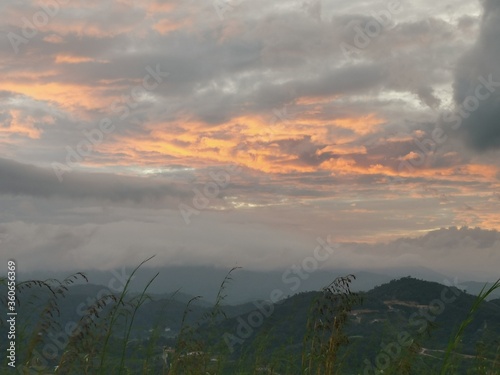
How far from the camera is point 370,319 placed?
189 m

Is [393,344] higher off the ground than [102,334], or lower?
lower

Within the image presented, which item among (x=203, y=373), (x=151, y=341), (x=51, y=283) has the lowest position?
(x=203, y=373)

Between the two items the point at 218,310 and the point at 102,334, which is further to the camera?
the point at 218,310

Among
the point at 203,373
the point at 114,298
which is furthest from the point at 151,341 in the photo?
the point at 114,298

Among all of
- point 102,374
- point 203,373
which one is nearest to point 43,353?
point 102,374

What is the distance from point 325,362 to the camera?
672 cm

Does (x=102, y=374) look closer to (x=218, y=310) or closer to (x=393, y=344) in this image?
(x=218, y=310)

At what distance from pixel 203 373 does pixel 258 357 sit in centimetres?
118

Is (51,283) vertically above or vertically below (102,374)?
above

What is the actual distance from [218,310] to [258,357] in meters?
1.14

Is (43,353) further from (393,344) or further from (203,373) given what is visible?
(393,344)

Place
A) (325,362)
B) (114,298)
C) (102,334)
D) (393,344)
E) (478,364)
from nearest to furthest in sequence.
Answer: (114,298), (102,334), (325,362), (478,364), (393,344)

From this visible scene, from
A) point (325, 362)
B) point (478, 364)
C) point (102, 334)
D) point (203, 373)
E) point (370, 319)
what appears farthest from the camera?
point (370, 319)

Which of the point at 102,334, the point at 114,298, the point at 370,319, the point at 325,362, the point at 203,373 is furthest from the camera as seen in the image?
the point at 370,319
